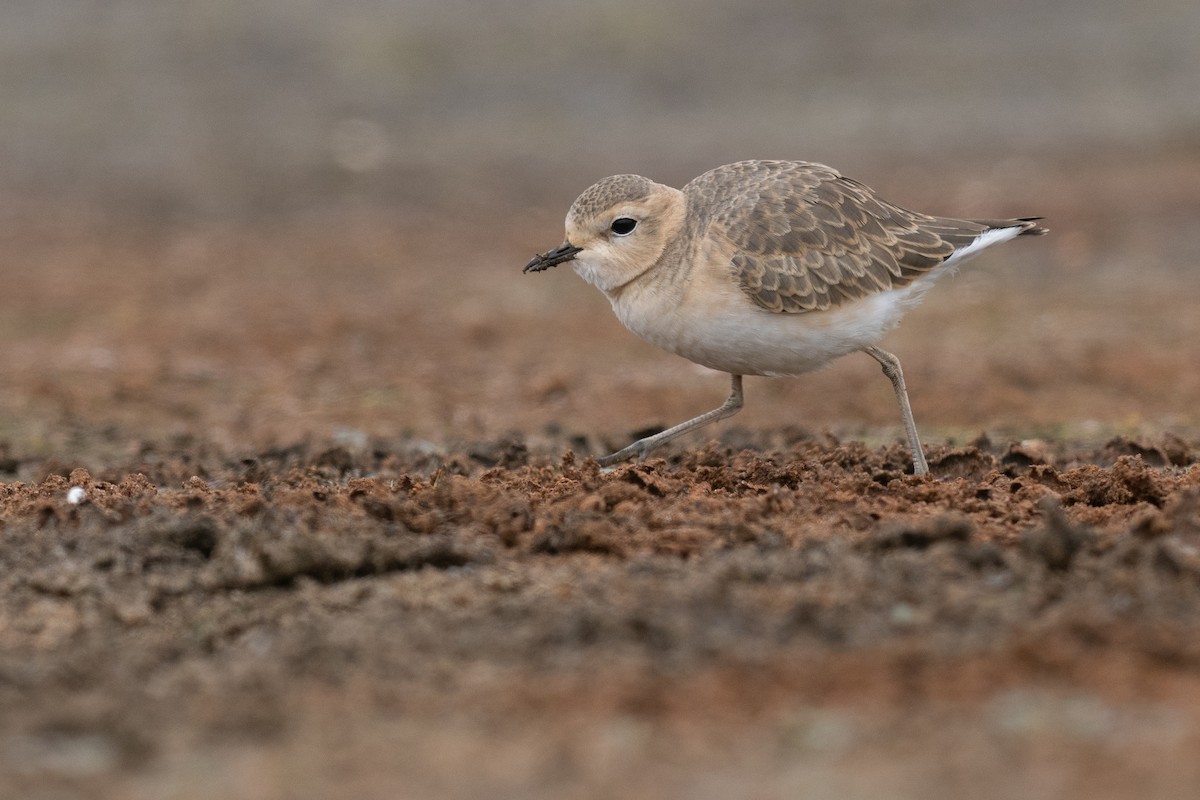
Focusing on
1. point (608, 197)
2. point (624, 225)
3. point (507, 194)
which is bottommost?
point (507, 194)

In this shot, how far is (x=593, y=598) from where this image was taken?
18.8 feet

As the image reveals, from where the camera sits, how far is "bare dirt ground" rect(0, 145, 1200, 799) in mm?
4492

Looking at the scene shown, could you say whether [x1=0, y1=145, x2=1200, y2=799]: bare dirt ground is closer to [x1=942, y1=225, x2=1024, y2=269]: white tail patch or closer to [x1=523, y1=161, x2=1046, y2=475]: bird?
[x1=523, y1=161, x2=1046, y2=475]: bird

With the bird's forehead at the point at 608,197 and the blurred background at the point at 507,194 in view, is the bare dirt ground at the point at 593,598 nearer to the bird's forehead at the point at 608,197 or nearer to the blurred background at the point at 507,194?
the blurred background at the point at 507,194

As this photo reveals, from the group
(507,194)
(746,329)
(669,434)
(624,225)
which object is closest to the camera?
(746,329)

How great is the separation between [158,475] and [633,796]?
5.35 meters

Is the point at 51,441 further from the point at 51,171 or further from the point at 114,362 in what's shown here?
the point at 51,171

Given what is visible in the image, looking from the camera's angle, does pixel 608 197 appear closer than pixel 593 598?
No

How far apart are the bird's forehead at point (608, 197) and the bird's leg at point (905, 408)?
1562mm

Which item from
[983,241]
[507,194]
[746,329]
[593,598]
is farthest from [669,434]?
[507,194]

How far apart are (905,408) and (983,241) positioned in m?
1.26

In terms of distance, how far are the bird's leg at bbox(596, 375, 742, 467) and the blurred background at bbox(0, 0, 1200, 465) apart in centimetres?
203

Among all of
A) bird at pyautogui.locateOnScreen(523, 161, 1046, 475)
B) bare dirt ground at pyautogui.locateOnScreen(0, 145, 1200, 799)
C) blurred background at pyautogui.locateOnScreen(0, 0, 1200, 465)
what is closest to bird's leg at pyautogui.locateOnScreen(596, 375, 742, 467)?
bird at pyautogui.locateOnScreen(523, 161, 1046, 475)

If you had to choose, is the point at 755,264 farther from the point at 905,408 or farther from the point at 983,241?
the point at 983,241
